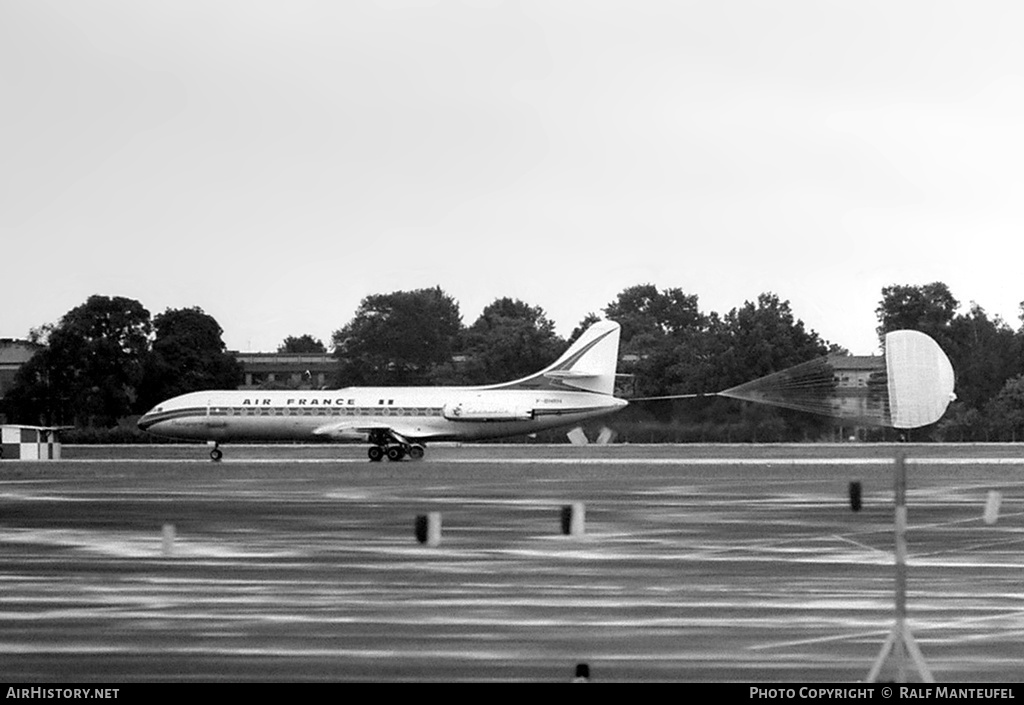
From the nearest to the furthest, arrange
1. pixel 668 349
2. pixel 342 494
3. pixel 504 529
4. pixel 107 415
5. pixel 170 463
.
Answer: pixel 504 529
pixel 342 494
pixel 170 463
pixel 107 415
pixel 668 349

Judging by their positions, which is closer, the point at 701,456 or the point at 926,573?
the point at 926,573

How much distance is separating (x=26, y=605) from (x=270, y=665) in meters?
4.74

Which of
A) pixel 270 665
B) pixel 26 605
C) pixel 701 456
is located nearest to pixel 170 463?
pixel 701 456

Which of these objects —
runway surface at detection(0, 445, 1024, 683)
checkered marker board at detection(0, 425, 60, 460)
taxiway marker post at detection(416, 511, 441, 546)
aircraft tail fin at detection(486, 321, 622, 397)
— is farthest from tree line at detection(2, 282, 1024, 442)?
taxiway marker post at detection(416, 511, 441, 546)

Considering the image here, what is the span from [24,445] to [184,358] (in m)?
35.8

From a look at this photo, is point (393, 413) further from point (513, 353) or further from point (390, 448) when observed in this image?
point (513, 353)

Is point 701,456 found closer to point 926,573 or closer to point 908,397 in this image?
point 926,573

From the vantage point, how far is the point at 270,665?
1202cm

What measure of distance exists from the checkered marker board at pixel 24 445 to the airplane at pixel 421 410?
18.7ft

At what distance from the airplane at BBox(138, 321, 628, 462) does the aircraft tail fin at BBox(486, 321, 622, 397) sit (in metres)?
0.04

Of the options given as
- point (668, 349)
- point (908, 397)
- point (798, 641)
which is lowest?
point (798, 641)

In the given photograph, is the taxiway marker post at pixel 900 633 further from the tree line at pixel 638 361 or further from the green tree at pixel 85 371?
the green tree at pixel 85 371

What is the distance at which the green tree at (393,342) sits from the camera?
117 m

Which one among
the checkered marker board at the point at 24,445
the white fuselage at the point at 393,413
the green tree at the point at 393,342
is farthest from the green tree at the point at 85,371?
the white fuselage at the point at 393,413
